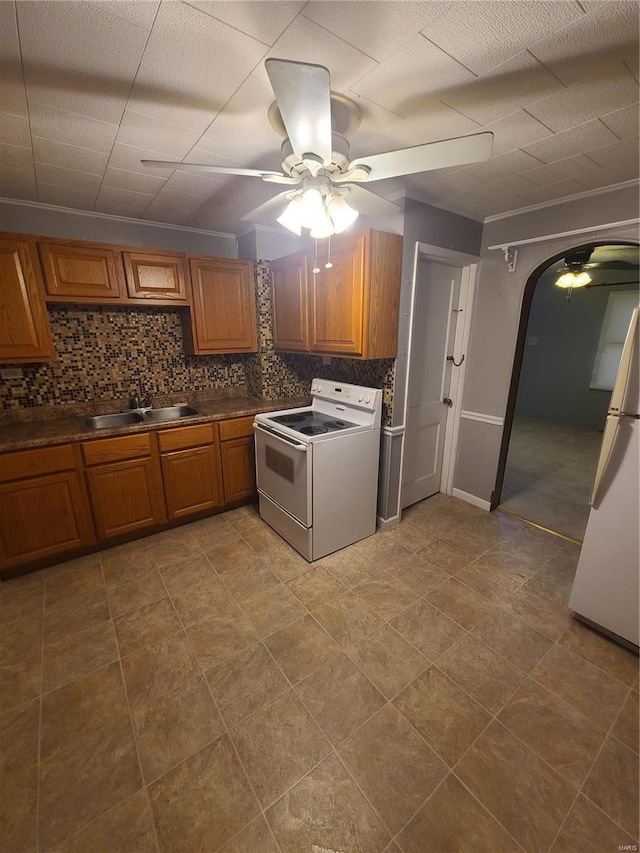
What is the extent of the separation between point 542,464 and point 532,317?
3.40 m

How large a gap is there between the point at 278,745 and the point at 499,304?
3084 mm

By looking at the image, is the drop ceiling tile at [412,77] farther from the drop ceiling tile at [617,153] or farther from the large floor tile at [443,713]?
the large floor tile at [443,713]

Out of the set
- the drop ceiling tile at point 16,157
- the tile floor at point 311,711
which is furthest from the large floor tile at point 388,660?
the drop ceiling tile at point 16,157

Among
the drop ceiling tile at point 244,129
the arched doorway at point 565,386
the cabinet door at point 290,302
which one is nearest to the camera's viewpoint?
the drop ceiling tile at point 244,129

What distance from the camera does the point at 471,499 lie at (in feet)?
10.3

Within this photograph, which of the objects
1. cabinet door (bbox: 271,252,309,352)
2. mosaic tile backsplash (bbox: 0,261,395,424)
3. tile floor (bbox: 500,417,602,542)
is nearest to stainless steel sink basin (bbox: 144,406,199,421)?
mosaic tile backsplash (bbox: 0,261,395,424)

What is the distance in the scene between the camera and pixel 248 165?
1.87 m

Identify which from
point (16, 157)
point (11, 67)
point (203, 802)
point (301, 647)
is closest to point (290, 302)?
point (16, 157)

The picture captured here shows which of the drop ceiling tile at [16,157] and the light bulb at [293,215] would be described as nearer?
the light bulb at [293,215]

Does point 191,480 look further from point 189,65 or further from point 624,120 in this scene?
A: point 624,120

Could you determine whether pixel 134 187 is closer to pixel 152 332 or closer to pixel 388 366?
pixel 152 332

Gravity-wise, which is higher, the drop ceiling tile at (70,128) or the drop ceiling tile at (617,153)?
the drop ceiling tile at (70,128)

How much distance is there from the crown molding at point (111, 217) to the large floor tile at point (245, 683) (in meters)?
3.20

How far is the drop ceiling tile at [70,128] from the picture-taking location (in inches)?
56.1
